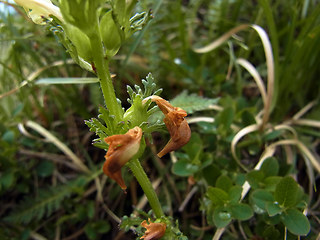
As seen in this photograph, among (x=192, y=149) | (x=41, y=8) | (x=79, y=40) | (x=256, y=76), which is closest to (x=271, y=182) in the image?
(x=192, y=149)

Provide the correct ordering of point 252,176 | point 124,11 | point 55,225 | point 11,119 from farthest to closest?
point 11,119, point 55,225, point 252,176, point 124,11

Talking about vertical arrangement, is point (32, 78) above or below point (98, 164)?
above

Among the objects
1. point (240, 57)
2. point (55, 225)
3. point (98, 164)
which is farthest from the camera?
point (240, 57)

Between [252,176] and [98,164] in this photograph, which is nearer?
[252,176]

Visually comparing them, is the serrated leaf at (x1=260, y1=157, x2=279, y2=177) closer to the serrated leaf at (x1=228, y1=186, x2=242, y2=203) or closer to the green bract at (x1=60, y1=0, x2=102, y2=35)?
Answer: the serrated leaf at (x1=228, y1=186, x2=242, y2=203)

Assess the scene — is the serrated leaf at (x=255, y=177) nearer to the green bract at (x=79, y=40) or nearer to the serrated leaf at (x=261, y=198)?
the serrated leaf at (x=261, y=198)

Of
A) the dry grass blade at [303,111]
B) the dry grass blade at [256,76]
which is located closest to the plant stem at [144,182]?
the dry grass blade at [256,76]

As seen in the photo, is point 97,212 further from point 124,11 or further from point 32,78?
point 124,11

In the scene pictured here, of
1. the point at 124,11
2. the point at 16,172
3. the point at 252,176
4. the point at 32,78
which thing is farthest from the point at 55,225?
the point at 124,11
